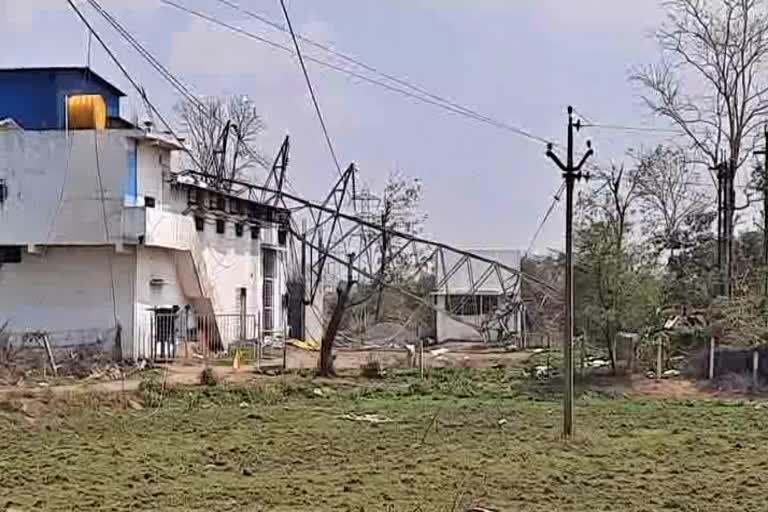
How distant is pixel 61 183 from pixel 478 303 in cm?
1934

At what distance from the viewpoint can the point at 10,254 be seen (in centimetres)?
2708

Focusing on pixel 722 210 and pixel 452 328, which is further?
pixel 452 328

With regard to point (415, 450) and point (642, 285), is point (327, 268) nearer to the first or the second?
point (642, 285)

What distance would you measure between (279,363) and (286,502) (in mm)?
16715

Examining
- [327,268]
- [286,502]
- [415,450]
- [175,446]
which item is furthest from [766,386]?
[327,268]

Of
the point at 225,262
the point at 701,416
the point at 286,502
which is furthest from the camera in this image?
the point at 225,262

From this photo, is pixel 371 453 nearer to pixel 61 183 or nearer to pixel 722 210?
pixel 61 183

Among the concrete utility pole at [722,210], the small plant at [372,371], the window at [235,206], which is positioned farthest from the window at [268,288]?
the concrete utility pole at [722,210]

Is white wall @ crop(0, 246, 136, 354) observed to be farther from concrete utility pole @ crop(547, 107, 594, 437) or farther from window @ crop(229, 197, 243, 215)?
concrete utility pole @ crop(547, 107, 594, 437)

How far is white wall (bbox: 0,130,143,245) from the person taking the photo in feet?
85.7

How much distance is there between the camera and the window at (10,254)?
27.0 metres

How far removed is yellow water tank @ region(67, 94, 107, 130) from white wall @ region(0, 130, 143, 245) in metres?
0.54

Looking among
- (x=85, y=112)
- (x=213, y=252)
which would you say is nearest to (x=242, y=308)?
(x=213, y=252)

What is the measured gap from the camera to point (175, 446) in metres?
14.0
